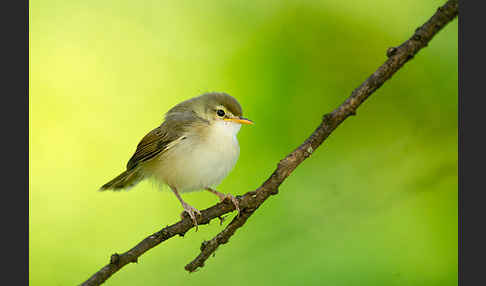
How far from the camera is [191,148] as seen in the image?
1.99 metres

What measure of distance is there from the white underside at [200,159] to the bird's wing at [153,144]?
4cm

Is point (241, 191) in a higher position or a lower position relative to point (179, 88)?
lower

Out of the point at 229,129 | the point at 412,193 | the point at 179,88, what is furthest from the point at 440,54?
the point at 179,88

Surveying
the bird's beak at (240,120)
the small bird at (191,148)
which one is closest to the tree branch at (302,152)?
the small bird at (191,148)

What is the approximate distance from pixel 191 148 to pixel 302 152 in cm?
79

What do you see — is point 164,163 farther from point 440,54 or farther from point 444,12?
point 440,54

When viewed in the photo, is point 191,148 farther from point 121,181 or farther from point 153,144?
point 121,181

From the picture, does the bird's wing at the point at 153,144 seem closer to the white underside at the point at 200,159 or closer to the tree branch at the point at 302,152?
the white underside at the point at 200,159

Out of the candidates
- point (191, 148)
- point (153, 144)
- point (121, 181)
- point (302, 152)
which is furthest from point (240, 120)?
point (302, 152)

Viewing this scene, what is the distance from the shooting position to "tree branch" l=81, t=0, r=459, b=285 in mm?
1205

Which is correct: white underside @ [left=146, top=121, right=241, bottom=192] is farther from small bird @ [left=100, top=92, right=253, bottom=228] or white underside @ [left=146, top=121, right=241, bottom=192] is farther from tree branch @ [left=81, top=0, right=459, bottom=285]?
tree branch @ [left=81, top=0, right=459, bottom=285]

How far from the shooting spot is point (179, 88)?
2.41 meters

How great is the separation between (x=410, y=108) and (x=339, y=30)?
0.56 meters

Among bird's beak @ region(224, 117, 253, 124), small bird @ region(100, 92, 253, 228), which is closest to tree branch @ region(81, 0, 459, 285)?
small bird @ region(100, 92, 253, 228)
